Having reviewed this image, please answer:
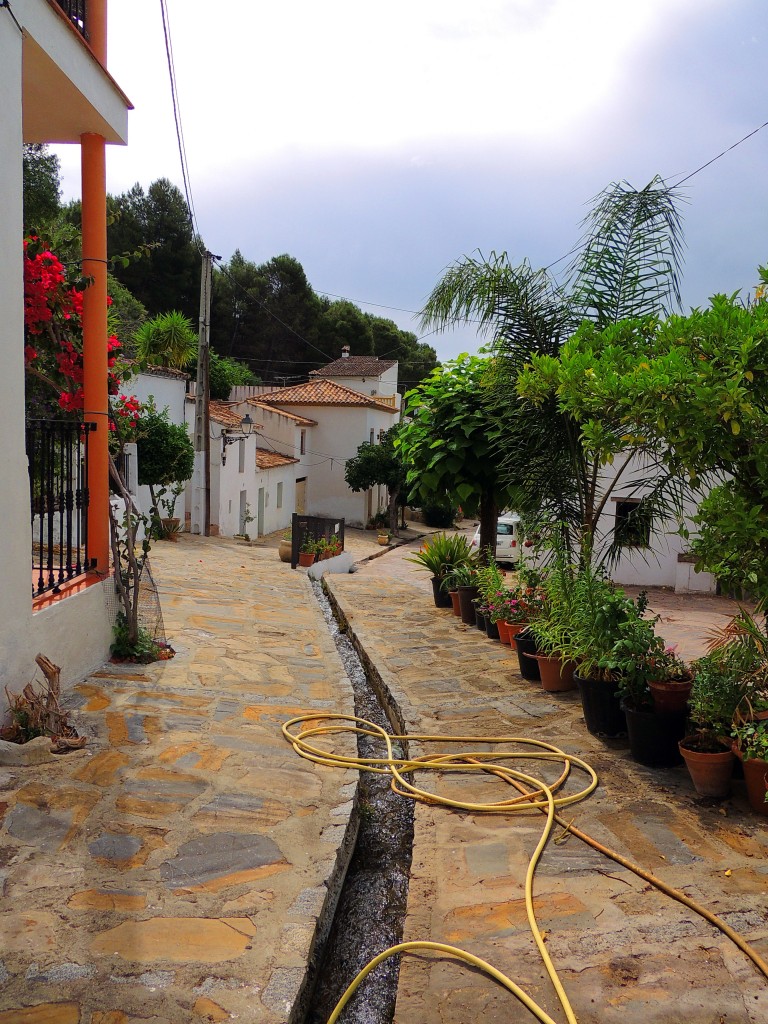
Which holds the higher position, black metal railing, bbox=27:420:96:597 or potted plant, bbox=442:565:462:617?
black metal railing, bbox=27:420:96:597

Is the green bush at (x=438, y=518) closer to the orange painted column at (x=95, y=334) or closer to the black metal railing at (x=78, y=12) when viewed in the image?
the orange painted column at (x=95, y=334)

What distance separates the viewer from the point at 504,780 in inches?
200

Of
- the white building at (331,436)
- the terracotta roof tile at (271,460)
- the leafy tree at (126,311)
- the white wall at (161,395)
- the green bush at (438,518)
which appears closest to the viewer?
the white wall at (161,395)

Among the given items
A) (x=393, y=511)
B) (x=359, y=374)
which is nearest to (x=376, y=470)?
(x=393, y=511)

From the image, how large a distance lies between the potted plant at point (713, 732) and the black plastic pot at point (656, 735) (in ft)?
1.14

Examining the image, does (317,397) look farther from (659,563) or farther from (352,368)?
(659,563)

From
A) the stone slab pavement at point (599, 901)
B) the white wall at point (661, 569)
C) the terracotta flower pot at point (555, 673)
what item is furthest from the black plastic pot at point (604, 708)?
the white wall at point (661, 569)

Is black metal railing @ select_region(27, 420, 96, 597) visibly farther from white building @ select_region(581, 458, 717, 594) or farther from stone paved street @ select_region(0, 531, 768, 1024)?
white building @ select_region(581, 458, 717, 594)

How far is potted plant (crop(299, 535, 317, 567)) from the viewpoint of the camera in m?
17.2

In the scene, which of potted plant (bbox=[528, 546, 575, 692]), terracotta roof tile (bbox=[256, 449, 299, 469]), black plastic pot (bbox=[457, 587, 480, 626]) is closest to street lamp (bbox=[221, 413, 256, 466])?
terracotta roof tile (bbox=[256, 449, 299, 469])

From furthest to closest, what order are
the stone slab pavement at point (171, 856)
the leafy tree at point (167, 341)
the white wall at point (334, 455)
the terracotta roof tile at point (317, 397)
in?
the white wall at point (334, 455) → the terracotta roof tile at point (317, 397) → the leafy tree at point (167, 341) → the stone slab pavement at point (171, 856)

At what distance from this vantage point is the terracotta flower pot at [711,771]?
4508 millimetres

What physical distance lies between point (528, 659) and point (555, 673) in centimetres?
44

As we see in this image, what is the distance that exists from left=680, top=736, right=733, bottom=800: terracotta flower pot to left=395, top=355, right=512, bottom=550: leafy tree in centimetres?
545
